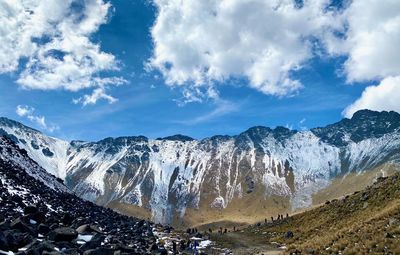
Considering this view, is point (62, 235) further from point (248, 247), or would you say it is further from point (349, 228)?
point (248, 247)

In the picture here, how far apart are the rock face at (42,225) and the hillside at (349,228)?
2188cm

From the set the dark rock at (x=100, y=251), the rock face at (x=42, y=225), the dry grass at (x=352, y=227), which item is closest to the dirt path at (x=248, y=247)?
the dry grass at (x=352, y=227)

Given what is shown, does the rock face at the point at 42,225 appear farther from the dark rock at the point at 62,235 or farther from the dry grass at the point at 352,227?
the dry grass at the point at 352,227

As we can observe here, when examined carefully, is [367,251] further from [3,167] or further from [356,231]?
[3,167]

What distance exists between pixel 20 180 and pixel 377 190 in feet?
229

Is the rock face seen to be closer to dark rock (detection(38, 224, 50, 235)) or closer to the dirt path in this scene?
dark rock (detection(38, 224, 50, 235))

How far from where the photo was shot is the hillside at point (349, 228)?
1756 inches

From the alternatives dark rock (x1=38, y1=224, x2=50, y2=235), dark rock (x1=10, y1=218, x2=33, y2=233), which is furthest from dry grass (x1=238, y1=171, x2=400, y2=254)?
dark rock (x1=10, y1=218, x2=33, y2=233)

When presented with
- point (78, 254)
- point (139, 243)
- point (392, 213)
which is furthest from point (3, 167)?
point (392, 213)

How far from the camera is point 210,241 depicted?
101 m

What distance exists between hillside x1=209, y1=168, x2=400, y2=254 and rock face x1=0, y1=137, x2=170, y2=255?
21881 millimetres

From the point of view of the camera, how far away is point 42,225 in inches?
2008

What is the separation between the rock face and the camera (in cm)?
4016

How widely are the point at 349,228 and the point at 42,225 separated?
3724 centimetres
